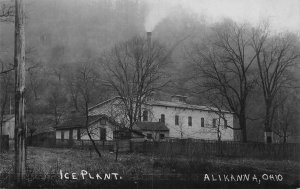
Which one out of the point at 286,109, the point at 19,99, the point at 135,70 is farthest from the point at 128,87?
the point at 19,99

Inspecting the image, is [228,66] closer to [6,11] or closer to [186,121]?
[6,11]

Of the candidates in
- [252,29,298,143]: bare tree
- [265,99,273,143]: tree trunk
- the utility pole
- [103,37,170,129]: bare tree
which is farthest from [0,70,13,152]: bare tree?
[265,99,273,143]: tree trunk

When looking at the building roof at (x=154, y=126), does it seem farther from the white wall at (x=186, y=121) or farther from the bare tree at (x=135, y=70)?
the bare tree at (x=135, y=70)

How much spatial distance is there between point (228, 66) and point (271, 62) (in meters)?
2.96

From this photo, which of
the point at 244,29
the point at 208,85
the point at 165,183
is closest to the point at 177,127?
the point at 208,85

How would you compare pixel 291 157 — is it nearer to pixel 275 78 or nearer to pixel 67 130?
pixel 275 78

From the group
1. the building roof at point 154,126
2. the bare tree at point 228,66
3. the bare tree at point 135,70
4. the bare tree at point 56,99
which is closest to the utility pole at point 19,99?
the bare tree at point 56,99

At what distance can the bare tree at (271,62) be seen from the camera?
24906 millimetres

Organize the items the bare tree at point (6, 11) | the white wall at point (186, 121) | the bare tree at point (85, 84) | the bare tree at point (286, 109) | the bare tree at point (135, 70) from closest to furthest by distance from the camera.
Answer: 1. the bare tree at point (6, 11)
2. the bare tree at point (85, 84)
3. the bare tree at point (135, 70)
4. the bare tree at point (286, 109)
5. the white wall at point (186, 121)

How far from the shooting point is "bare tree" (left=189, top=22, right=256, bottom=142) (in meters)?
24.8

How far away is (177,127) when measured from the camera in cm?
5225

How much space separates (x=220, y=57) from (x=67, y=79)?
11.8 meters

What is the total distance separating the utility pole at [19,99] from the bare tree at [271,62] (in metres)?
17.2

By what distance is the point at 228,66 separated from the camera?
2684 cm
